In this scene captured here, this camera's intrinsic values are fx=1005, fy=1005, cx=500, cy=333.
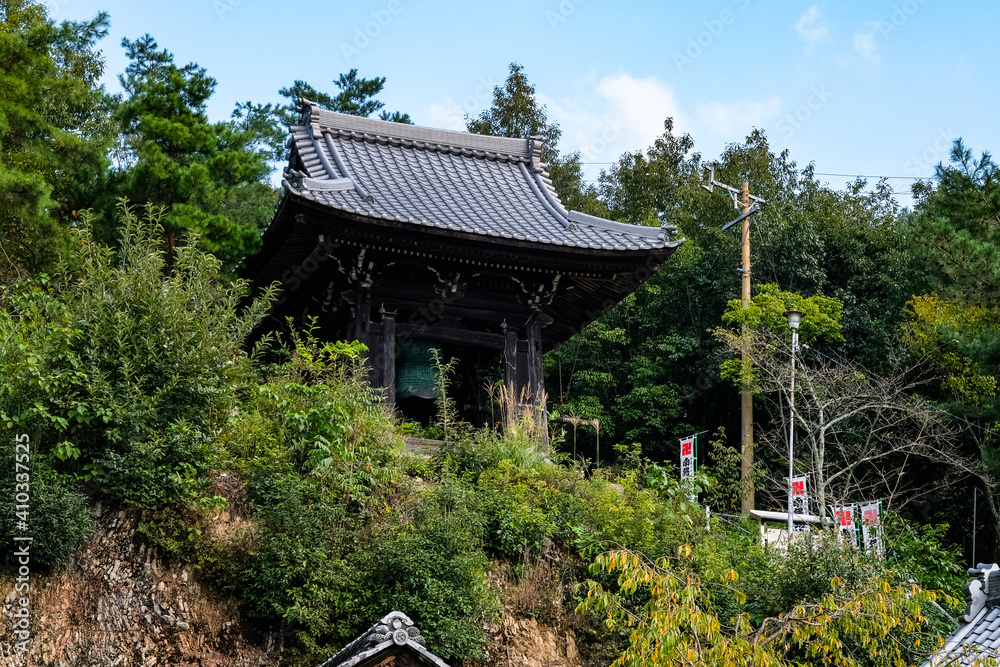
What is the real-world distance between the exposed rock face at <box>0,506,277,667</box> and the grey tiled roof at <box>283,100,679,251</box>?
508cm

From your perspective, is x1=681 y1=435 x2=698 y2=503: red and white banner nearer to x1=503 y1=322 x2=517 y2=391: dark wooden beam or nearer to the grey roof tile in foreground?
x1=503 y1=322 x2=517 y2=391: dark wooden beam

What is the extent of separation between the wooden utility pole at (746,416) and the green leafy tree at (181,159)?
35.9ft

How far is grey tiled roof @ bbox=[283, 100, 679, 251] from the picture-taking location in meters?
14.1

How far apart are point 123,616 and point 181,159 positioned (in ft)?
42.1

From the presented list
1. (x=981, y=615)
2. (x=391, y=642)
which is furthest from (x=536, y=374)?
(x=391, y=642)

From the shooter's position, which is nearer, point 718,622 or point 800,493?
point 718,622

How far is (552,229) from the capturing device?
15156 millimetres

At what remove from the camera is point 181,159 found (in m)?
20.6

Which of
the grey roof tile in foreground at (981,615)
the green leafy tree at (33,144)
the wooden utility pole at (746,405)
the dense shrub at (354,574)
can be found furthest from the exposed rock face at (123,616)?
the wooden utility pole at (746,405)

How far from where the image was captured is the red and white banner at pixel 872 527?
15.8 metres

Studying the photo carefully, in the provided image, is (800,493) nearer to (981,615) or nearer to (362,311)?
(981,615)

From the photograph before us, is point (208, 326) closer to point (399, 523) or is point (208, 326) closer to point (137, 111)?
point (399, 523)

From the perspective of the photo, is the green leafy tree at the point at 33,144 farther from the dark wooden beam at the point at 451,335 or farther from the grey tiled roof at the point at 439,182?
the dark wooden beam at the point at 451,335

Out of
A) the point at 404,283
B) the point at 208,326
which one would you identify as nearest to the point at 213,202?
the point at 404,283
